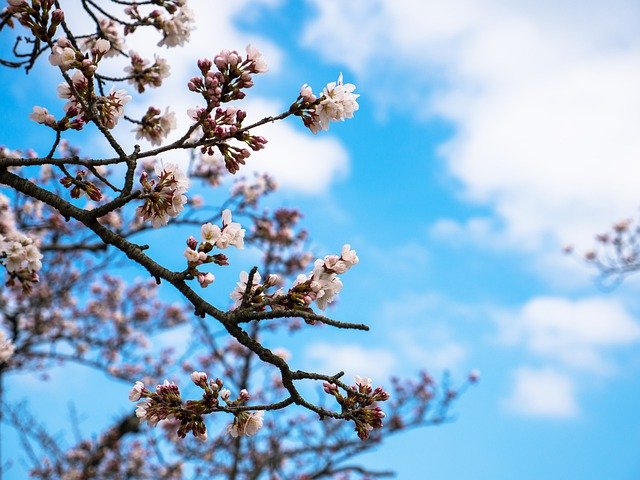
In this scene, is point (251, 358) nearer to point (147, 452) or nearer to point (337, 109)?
point (147, 452)

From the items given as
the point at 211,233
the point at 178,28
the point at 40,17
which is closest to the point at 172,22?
the point at 178,28

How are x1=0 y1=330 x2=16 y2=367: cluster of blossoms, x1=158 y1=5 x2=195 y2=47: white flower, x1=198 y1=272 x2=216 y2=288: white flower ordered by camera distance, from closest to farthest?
1. x1=198 y1=272 x2=216 y2=288: white flower
2. x1=158 y1=5 x2=195 y2=47: white flower
3. x1=0 y1=330 x2=16 y2=367: cluster of blossoms

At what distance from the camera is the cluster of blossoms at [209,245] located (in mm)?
2447

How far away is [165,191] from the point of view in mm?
2658

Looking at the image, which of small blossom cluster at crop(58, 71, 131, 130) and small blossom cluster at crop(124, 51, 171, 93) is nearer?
small blossom cluster at crop(58, 71, 131, 130)

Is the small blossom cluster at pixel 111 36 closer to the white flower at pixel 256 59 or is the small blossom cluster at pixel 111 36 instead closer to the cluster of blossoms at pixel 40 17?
the cluster of blossoms at pixel 40 17

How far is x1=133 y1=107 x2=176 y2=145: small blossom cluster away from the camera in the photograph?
3594mm

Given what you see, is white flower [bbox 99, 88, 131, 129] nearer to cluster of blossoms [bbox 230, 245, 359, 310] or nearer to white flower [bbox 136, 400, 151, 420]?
cluster of blossoms [bbox 230, 245, 359, 310]

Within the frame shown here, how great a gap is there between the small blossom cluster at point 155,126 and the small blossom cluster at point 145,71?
0.55 meters

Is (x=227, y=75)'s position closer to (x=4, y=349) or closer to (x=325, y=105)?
(x=325, y=105)

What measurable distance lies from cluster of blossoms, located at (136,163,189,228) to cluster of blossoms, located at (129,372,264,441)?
0.75 m

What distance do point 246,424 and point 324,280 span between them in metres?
0.76

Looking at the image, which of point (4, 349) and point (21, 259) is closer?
point (21, 259)

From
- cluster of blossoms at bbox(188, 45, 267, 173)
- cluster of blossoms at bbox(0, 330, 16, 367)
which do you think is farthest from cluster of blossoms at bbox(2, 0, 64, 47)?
cluster of blossoms at bbox(0, 330, 16, 367)
